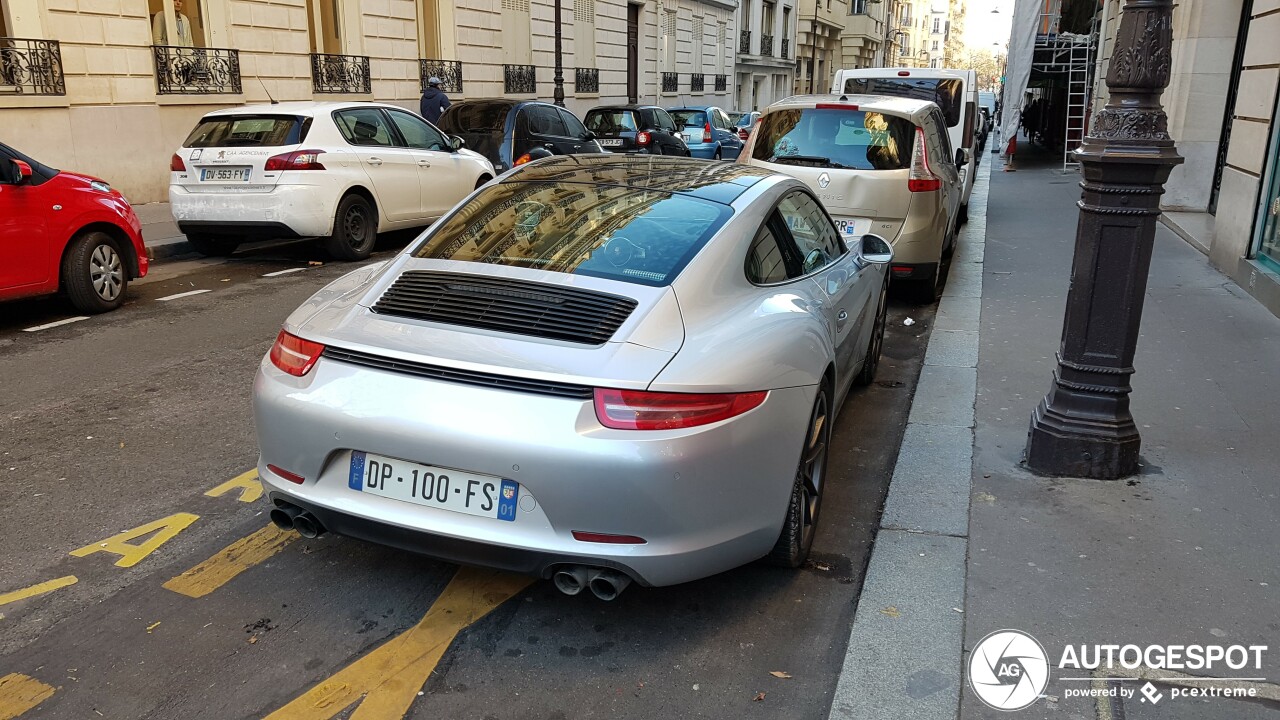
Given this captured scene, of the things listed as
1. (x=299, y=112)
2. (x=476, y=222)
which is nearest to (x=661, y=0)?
(x=299, y=112)

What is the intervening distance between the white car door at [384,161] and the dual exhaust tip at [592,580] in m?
8.47

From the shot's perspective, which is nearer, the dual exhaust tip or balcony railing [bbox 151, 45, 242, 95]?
the dual exhaust tip

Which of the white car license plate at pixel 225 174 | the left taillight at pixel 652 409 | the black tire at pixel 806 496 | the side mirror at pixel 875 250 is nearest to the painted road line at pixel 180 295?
the white car license plate at pixel 225 174

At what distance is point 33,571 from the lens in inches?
143

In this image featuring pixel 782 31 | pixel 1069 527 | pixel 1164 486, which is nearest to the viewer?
pixel 1069 527

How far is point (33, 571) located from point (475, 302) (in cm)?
200

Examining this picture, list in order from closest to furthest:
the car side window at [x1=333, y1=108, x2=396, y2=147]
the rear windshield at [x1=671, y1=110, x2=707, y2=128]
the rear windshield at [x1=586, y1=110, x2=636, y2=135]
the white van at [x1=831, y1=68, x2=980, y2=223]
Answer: the car side window at [x1=333, y1=108, x2=396, y2=147], the white van at [x1=831, y1=68, x2=980, y2=223], the rear windshield at [x1=586, y1=110, x2=636, y2=135], the rear windshield at [x1=671, y1=110, x2=707, y2=128]

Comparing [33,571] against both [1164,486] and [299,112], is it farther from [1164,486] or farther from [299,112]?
[299,112]

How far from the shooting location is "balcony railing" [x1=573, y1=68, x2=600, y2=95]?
91.9ft

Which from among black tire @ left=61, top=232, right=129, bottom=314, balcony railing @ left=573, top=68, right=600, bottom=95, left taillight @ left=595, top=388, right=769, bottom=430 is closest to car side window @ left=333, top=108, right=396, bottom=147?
black tire @ left=61, top=232, right=129, bottom=314

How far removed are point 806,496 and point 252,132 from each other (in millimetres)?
8287

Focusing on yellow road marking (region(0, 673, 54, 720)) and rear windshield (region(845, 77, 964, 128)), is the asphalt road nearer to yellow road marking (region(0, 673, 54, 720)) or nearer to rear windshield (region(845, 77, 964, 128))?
yellow road marking (region(0, 673, 54, 720))

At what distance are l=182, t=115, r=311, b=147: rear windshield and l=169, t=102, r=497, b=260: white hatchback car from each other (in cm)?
1

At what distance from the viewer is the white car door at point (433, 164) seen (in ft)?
37.4
